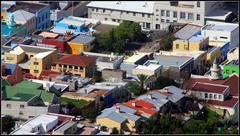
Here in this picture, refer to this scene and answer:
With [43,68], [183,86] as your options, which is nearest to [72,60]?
[43,68]

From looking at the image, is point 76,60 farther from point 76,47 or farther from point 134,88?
point 134,88

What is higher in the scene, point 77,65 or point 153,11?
point 153,11

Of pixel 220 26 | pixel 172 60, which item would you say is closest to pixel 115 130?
pixel 172 60

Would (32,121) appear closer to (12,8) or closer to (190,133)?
(190,133)

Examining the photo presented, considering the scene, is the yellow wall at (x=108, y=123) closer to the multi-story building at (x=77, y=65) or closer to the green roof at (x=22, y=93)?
the green roof at (x=22, y=93)

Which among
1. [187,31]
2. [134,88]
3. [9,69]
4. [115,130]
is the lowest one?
[115,130]

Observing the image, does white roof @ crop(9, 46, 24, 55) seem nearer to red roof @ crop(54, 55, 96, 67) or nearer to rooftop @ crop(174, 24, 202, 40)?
red roof @ crop(54, 55, 96, 67)

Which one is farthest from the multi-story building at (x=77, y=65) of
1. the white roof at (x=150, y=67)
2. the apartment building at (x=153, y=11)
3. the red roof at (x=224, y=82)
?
the apartment building at (x=153, y=11)

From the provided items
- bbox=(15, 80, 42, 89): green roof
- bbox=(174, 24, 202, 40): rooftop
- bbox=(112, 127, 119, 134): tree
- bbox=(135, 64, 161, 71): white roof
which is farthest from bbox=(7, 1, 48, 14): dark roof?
bbox=(112, 127, 119, 134): tree
